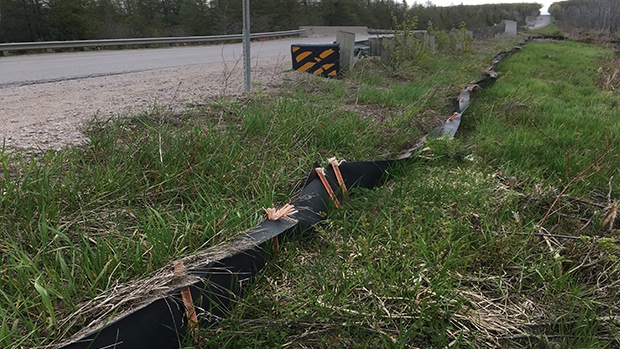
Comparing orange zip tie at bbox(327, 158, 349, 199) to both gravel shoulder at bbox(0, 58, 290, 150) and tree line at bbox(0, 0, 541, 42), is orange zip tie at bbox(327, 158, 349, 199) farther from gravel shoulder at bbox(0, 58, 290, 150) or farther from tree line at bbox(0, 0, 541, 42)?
tree line at bbox(0, 0, 541, 42)

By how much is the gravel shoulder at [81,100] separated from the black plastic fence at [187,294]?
6.23ft

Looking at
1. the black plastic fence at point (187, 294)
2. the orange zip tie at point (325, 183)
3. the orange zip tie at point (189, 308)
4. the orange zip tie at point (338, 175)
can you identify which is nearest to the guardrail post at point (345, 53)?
the orange zip tie at point (338, 175)

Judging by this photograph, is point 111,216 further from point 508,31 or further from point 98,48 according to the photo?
point 508,31

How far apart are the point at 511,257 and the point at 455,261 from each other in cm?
35

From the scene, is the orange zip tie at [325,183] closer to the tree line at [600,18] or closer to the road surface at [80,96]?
the road surface at [80,96]

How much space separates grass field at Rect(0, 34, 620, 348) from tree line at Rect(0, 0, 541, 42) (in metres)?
7.03

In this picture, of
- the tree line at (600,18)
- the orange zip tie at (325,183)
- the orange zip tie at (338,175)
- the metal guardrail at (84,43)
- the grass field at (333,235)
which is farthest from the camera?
the tree line at (600,18)

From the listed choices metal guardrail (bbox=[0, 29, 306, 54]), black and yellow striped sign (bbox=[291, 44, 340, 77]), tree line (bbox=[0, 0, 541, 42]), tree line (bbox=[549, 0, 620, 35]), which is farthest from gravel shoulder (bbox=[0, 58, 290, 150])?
tree line (bbox=[549, 0, 620, 35])

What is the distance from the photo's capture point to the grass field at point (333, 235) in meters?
1.70

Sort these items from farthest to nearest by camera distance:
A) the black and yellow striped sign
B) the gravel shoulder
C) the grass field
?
1. the black and yellow striped sign
2. the gravel shoulder
3. the grass field

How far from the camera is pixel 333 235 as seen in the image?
242cm

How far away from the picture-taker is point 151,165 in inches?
106

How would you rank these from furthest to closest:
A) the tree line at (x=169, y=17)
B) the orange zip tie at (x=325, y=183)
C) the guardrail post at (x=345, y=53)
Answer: the tree line at (x=169, y=17) < the guardrail post at (x=345, y=53) < the orange zip tie at (x=325, y=183)

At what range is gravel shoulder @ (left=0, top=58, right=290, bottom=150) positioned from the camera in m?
3.33
